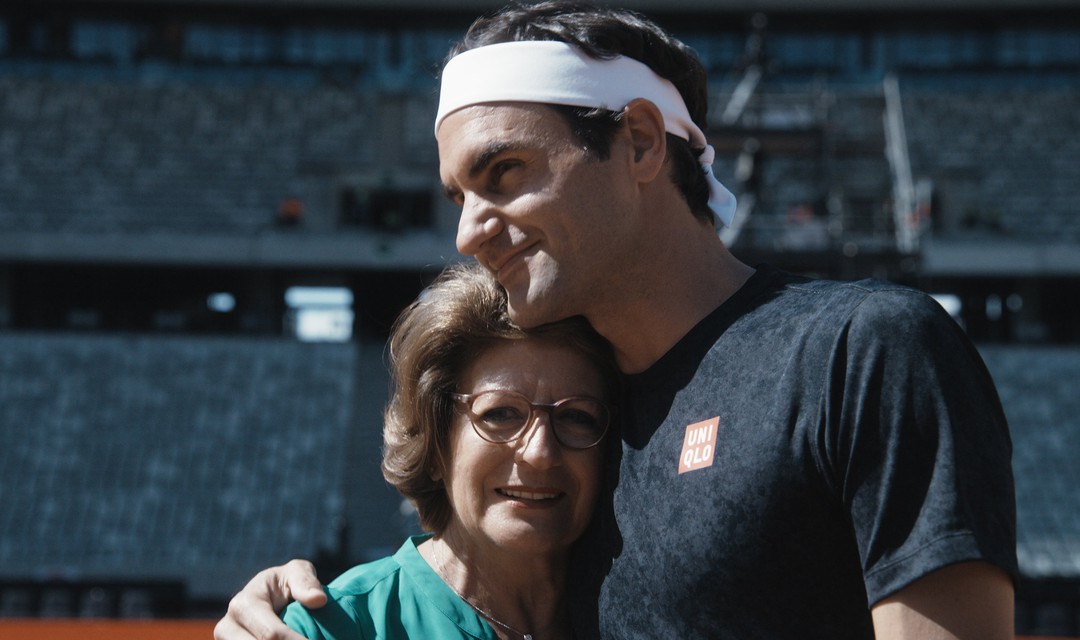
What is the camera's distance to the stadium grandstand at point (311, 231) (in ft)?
51.1

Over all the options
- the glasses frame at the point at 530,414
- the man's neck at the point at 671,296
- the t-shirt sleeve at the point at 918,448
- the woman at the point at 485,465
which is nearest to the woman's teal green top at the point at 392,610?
the woman at the point at 485,465

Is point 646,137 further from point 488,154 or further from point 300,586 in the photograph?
point 300,586

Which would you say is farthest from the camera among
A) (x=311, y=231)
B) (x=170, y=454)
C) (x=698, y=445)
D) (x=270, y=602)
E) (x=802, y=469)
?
(x=311, y=231)

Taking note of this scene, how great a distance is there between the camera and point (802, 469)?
1.77m

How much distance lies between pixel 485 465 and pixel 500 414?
0.36ft

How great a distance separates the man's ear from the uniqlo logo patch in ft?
1.61

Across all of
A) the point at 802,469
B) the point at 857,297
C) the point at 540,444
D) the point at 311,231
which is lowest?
the point at 802,469

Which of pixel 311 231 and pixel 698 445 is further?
pixel 311 231

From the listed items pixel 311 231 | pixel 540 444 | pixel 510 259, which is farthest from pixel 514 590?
pixel 311 231

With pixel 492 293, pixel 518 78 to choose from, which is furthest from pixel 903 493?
pixel 492 293

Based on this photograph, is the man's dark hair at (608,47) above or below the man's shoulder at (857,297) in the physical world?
above

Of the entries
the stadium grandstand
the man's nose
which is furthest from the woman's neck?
the stadium grandstand

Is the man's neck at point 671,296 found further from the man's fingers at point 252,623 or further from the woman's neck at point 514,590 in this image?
the man's fingers at point 252,623

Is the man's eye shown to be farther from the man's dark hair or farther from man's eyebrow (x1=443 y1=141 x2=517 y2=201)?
the man's dark hair
